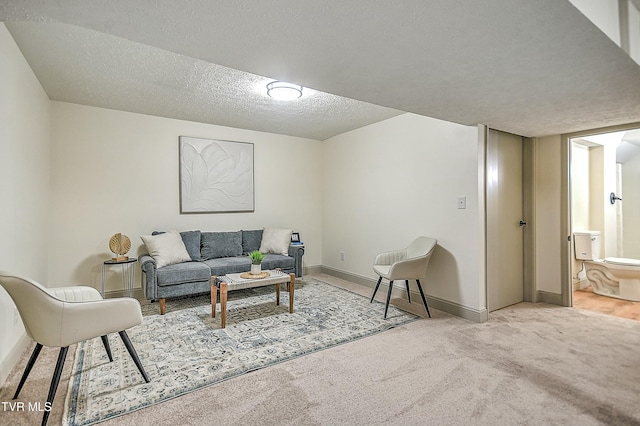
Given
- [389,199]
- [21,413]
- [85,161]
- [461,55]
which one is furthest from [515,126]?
[85,161]

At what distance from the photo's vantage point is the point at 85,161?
4.12m

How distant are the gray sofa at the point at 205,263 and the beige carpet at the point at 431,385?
1.11 meters

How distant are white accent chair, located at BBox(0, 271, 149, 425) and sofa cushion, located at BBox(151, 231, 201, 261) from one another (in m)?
2.36

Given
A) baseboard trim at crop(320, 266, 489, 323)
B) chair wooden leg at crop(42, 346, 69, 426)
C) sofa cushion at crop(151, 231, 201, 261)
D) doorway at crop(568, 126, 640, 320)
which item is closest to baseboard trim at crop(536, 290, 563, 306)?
doorway at crop(568, 126, 640, 320)

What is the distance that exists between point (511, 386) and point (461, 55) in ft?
6.96

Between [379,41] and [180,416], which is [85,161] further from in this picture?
[379,41]

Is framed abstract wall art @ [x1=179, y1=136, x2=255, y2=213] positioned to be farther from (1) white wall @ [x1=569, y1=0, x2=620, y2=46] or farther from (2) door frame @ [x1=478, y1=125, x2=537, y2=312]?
(1) white wall @ [x1=569, y1=0, x2=620, y2=46]

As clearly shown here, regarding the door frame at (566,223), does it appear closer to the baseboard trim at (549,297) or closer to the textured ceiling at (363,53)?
the baseboard trim at (549,297)

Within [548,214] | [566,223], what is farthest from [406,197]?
[566,223]

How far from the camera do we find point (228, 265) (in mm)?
4219

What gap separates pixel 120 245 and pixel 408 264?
336 centimetres

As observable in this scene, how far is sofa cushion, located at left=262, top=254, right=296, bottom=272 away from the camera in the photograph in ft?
14.8

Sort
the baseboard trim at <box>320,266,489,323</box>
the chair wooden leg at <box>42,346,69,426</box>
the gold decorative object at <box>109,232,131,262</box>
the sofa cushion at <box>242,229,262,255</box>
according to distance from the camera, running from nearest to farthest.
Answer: the chair wooden leg at <box>42,346,69,426</box>, the baseboard trim at <box>320,266,489,323</box>, the gold decorative object at <box>109,232,131,262</box>, the sofa cushion at <box>242,229,262,255</box>

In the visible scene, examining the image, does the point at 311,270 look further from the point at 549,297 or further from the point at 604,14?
the point at 604,14
